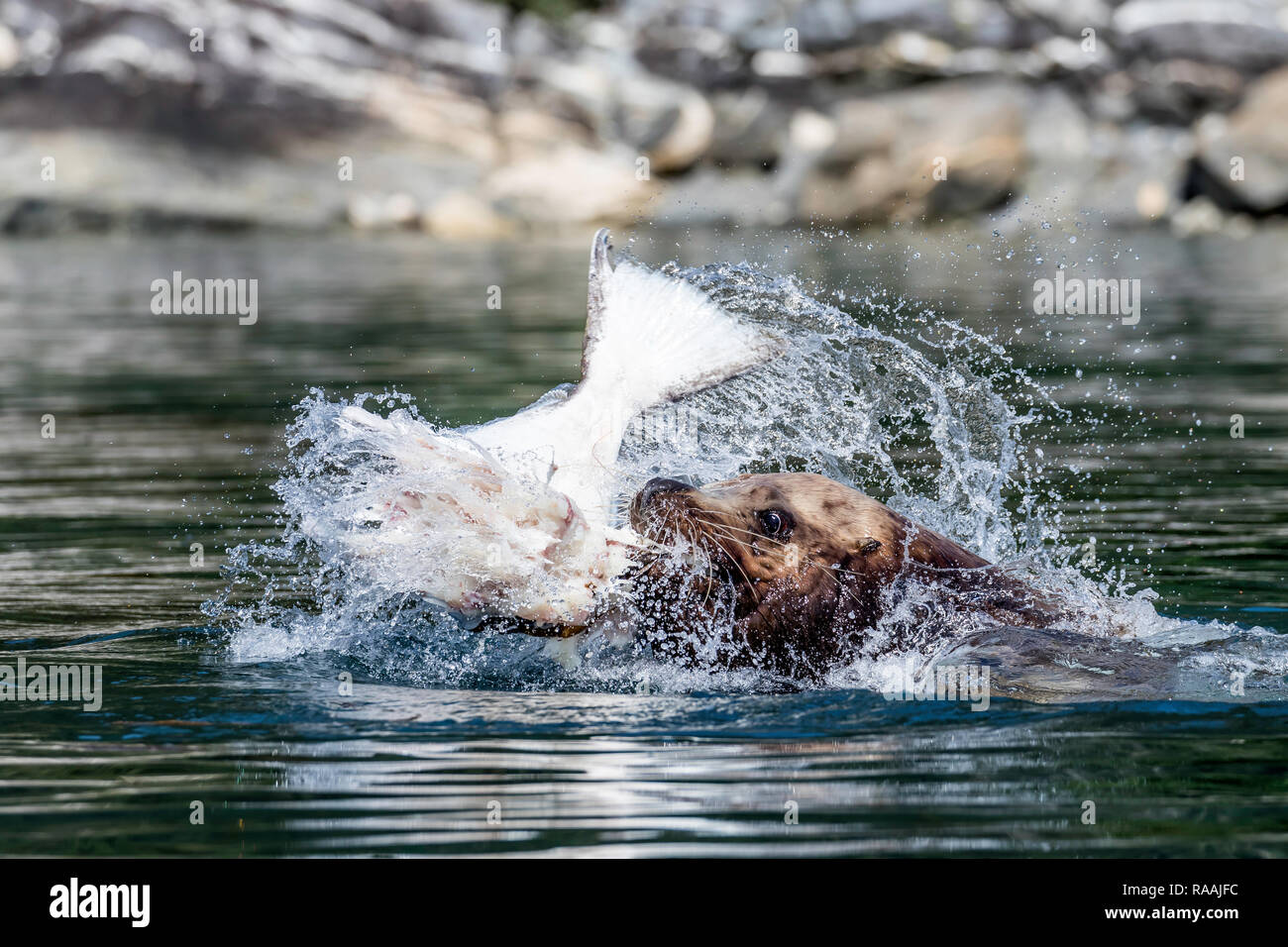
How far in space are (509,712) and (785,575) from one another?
1060 millimetres

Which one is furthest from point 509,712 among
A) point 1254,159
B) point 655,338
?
point 1254,159

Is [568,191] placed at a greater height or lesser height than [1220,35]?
lesser

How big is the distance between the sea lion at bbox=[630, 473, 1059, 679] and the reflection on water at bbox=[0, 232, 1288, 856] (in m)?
0.21

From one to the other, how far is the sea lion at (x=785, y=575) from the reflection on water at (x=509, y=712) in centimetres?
21

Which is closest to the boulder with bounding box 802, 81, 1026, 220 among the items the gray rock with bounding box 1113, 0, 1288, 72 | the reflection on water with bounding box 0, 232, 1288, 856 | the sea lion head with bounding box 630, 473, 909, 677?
the gray rock with bounding box 1113, 0, 1288, 72

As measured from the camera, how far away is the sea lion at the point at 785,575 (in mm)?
5547

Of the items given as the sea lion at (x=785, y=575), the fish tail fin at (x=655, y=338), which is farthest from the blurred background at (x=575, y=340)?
the fish tail fin at (x=655, y=338)

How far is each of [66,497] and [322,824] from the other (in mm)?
5792

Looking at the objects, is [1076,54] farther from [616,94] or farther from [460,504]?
[460,504]

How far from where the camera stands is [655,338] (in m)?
6.10

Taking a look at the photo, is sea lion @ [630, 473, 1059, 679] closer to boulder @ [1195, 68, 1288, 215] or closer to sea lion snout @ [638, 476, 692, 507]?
sea lion snout @ [638, 476, 692, 507]

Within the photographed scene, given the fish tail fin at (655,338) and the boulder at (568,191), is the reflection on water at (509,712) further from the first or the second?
the boulder at (568,191)

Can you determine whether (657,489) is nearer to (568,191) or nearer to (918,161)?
(918,161)

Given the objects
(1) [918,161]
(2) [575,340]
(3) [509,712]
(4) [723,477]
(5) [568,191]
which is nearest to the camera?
(3) [509,712]
